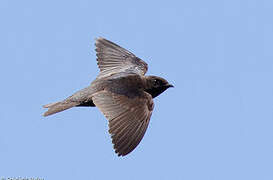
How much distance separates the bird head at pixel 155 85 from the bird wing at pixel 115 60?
68cm

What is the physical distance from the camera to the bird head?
11.6m

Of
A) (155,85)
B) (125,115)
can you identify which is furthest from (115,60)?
(125,115)

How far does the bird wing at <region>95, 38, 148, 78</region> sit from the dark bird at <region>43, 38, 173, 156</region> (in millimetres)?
20

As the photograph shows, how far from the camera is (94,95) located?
10727mm

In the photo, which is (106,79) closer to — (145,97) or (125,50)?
(145,97)

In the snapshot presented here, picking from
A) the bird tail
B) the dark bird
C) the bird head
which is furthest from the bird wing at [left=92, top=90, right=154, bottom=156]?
the bird head

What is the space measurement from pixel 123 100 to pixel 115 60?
245cm

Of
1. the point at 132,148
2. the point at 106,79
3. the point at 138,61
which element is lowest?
the point at 132,148

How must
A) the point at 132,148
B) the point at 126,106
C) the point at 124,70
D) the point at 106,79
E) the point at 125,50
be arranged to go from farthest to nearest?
1. the point at 125,50
2. the point at 124,70
3. the point at 106,79
4. the point at 126,106
5. the point at 132,148

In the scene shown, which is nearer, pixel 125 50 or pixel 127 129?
pixel 127 129

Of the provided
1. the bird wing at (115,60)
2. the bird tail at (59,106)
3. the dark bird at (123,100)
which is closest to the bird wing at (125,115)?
the dark bird at (123,100)

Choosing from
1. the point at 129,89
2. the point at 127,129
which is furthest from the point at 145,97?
the point at 127,129

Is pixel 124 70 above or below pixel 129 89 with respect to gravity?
above

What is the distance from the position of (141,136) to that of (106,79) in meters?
1.68
